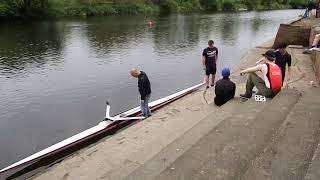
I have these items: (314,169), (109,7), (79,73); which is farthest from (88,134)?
(109,7)

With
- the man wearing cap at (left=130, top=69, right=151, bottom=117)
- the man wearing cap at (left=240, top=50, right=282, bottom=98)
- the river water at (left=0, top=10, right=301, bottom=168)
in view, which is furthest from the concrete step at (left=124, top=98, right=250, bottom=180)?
the river water at (left=0, top=10, right=301, bottom=168)

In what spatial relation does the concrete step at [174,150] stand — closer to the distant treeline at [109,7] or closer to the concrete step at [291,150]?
the concrete step at [291,150]

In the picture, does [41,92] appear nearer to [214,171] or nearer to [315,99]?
[315,99]

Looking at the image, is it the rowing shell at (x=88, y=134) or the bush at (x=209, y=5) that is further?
the bush at (x=209, y=5)

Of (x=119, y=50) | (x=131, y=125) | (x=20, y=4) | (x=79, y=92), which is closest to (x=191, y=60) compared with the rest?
(x=119, y=50)

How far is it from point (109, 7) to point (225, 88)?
64.8m

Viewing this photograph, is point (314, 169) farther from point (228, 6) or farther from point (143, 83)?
point (228, 6)

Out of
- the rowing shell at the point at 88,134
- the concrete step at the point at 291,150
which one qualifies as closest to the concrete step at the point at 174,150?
the concrete step at the point at 291,150

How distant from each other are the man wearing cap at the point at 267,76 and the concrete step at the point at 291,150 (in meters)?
1.50

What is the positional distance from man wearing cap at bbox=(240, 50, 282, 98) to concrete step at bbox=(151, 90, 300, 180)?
91cm

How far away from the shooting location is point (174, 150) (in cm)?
761

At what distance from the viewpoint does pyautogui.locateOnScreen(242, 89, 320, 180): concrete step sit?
5.79 meters

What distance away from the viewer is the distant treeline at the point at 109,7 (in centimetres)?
6122

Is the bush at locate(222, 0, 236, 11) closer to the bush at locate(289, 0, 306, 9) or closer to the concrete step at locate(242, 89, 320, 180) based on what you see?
the bush at locate(289, 0, 306, 9)
